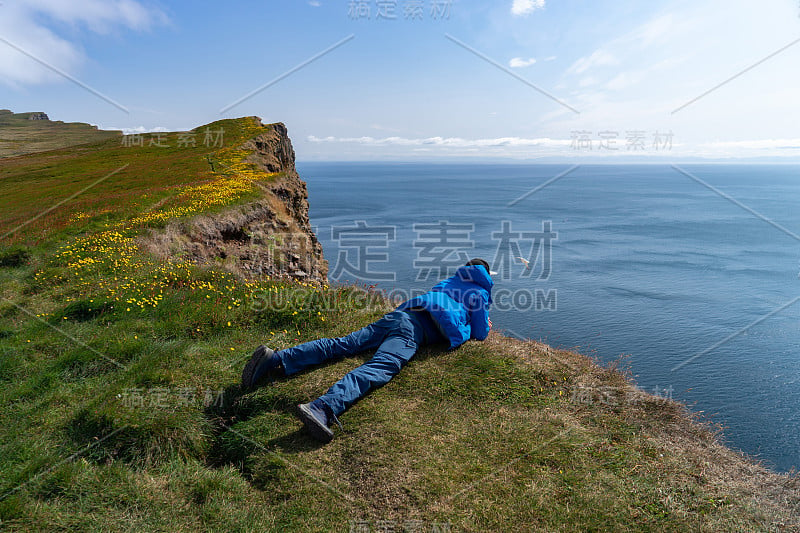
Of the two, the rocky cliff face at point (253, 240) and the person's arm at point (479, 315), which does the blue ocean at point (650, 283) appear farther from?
the rocky cliff face at point (253, 240)

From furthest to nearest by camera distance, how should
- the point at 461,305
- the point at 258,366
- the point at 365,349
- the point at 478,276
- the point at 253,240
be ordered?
the point at 253,240 < the point at 478,276 < the point at 461,305 < the point at 365,349 < the point at 258,366

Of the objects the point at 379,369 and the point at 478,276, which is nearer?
the point at 379,369

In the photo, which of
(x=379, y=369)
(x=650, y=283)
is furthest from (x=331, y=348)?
(x=650, y=283)

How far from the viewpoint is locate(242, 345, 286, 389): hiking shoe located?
7.50 meters

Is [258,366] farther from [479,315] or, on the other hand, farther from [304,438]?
[479,315]

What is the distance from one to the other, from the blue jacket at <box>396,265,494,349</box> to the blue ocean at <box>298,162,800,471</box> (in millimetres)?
5683

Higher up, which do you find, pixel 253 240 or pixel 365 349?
pixel 253 240

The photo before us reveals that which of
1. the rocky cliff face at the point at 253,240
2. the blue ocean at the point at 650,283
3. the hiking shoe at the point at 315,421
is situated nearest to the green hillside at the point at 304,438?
the hiking shoe at the point at 315,421

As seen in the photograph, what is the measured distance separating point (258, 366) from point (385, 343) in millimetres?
2445

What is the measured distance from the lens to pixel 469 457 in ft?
20.5

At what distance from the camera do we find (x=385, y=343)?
8258 millimetres

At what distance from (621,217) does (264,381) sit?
85.9 metres

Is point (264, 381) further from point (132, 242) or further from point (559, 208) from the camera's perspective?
point (559, 208)

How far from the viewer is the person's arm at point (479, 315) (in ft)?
30.7
